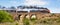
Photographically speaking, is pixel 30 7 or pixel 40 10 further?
pixel 40 10

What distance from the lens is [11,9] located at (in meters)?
53.0

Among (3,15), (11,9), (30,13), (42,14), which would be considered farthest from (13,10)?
(3,15)

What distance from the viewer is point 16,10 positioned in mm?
53469

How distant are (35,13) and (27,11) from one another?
258 centimetres

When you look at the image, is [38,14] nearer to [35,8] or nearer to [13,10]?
[35,8]

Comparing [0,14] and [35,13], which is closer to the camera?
[0,14]

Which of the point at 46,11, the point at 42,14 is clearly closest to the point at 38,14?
the point at 42,14

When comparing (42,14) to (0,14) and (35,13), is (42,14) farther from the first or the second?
(0,14)

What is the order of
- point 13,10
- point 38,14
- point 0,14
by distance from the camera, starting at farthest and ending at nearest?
point 13,10 → point 38,14 → point 0,14

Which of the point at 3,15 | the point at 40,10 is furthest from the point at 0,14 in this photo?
the point at 40,10

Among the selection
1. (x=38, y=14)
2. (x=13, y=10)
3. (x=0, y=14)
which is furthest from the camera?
(x=13, y=10)

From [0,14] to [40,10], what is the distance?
19.9m

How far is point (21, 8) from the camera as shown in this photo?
2073 inches

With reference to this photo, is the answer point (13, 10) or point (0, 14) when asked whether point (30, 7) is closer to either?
point (13, 10)
